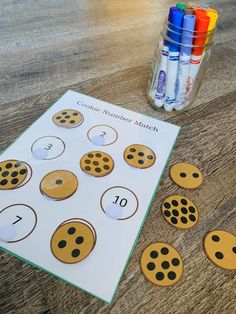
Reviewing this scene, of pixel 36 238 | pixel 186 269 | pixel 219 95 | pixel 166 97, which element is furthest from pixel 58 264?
pixel 219 95

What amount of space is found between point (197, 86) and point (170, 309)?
425 mm

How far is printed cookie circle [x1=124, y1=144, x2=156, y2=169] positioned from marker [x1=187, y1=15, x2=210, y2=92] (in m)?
0.17

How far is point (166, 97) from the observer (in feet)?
1.81

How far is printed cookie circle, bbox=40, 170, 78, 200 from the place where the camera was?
0.40m

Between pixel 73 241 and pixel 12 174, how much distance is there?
0.50 feet

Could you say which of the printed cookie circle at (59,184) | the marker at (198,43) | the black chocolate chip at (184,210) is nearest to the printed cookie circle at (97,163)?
the printed cookie circle at (59,184)

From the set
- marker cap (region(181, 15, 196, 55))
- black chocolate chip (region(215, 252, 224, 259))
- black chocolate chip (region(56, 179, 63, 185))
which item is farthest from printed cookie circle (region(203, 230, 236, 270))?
marker cap (region(181, 15, 196, 55))

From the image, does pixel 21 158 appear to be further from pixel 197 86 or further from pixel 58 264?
pixel 197 86

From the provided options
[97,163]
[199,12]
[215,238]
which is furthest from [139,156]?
[199,12]

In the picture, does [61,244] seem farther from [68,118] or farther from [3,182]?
[68,118]

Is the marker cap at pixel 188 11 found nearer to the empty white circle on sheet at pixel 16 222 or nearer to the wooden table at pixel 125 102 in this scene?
the wooden table at pixel 125 102

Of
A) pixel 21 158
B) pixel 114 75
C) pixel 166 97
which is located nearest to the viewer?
pixel 21 158

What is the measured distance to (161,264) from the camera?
341 millimetres

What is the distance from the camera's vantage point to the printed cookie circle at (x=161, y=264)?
33cm
